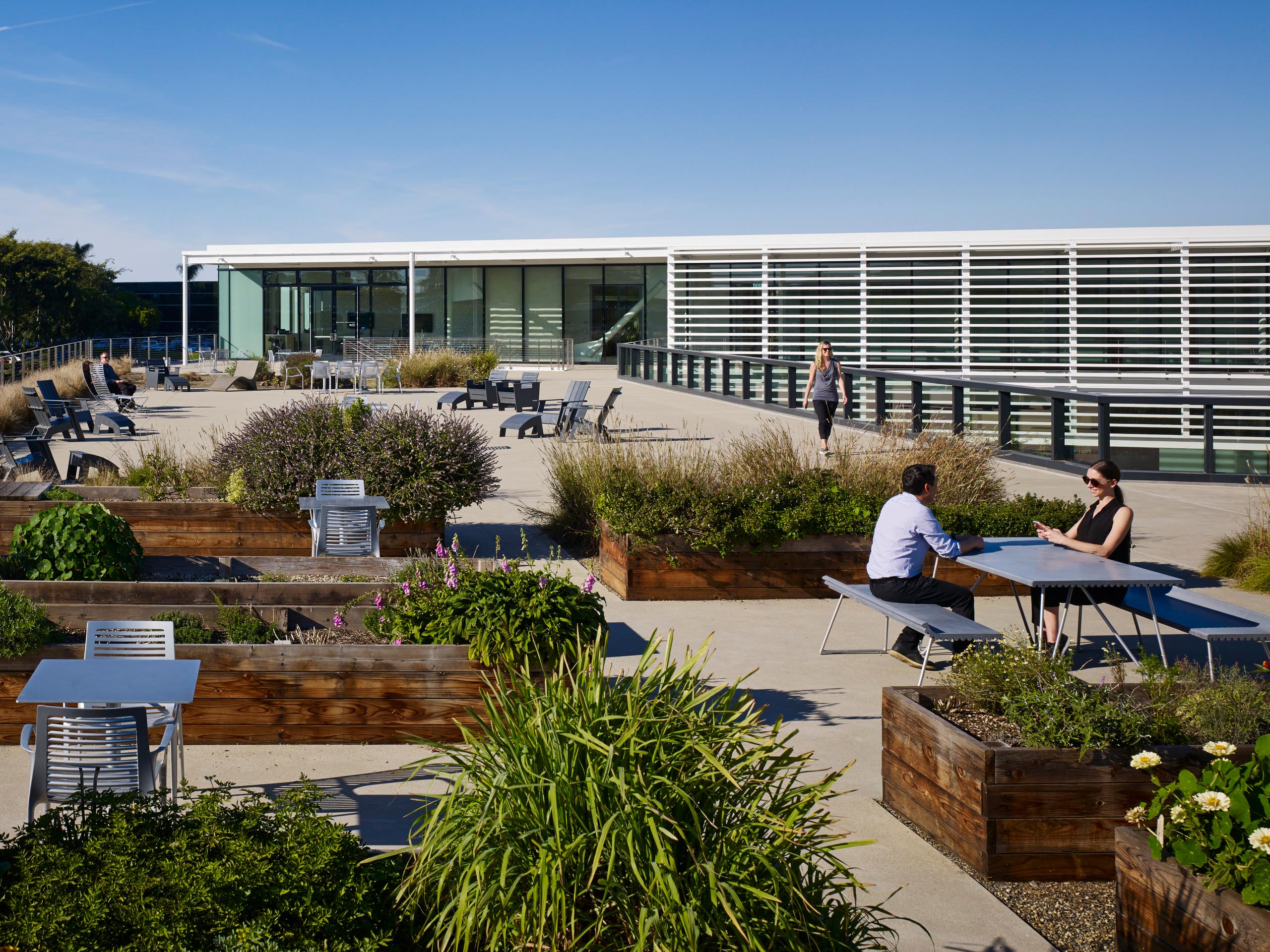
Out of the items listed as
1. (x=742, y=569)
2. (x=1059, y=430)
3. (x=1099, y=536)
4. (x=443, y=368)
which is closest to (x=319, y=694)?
(x=742, y=569)

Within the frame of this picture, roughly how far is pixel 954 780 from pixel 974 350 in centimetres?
3212

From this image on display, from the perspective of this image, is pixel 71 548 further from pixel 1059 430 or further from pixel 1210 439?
pixel 1210 439

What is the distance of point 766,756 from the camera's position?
304 centimetres

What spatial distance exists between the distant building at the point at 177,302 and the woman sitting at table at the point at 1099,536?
7894 centimetres

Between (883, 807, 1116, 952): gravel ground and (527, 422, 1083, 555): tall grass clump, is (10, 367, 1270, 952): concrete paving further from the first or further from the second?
(527, 422, 1083, 555): tall grass clump

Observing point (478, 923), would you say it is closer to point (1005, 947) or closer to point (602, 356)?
point (1005, 947)

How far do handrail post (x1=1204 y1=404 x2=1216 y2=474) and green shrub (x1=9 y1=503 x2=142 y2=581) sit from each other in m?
13.1

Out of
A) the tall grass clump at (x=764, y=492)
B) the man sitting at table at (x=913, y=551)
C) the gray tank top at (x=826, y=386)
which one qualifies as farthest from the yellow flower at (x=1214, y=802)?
the gray tank top at (x=826, y=386)

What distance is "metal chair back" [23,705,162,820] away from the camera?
4.04 meters

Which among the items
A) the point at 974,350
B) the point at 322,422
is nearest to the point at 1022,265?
the point at 974,350

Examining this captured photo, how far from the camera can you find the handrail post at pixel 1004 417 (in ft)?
54.7

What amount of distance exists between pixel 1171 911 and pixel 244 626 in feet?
14.7

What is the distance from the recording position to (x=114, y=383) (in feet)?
76.3

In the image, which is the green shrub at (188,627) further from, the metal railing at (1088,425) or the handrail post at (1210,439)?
the handrail post at (1210,439)
